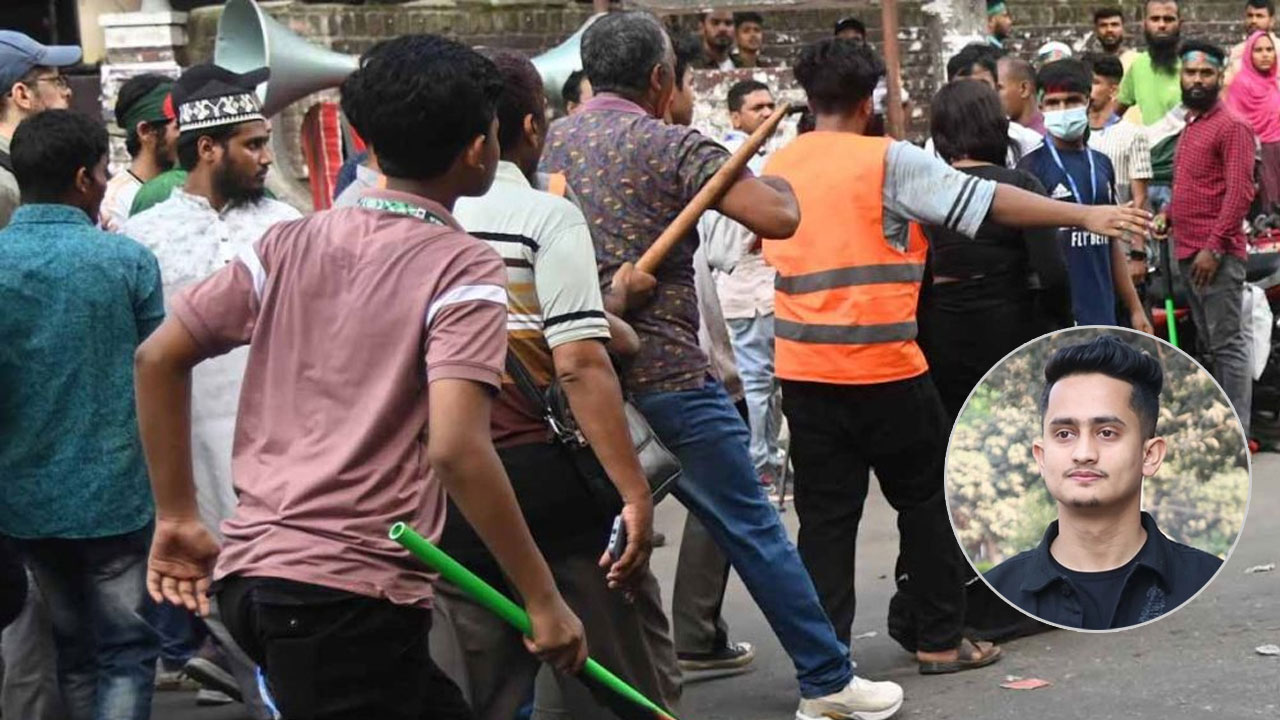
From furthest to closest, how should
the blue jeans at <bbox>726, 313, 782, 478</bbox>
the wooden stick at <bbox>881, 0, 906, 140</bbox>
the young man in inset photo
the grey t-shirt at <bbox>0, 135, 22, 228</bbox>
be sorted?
the wooden stick at <bbox>881, 0, 906, 140</bbox> → the blue jeans at <bbox>726, 313, 782, 478</bbox> → the grey t-shirt at <bbox>0, 135, 22, 228</bbox> → the young man in inset photo

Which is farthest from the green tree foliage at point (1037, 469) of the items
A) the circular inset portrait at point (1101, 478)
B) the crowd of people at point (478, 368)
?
the crowd of people at point (478, 368)

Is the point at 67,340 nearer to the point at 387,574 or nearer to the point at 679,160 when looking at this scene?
the point at 679,160

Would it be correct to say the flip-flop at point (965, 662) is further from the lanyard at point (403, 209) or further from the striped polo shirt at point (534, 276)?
the lanyard at point (403, 209)

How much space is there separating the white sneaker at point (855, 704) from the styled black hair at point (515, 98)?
180 cm

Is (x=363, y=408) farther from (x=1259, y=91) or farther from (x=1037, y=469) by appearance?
(x=1259, y=91)

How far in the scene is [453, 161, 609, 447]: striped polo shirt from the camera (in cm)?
435

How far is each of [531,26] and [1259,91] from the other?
449cm

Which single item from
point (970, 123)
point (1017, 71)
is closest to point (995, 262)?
point (970, 123)

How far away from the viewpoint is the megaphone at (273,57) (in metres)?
9.43

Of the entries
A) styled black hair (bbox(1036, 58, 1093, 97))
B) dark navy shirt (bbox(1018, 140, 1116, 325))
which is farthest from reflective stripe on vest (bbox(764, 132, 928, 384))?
styled black hair (bbox(1036, 58, 1093, 97))

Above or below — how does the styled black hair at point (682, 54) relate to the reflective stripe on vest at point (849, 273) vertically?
above

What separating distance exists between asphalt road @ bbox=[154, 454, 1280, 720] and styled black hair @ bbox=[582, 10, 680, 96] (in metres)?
1.76

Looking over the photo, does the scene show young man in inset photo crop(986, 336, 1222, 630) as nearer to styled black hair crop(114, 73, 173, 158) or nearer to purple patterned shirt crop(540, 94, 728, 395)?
purple patterned shirt crop(540, 94, 728, 395)

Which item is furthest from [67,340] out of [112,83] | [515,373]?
[112,83]
